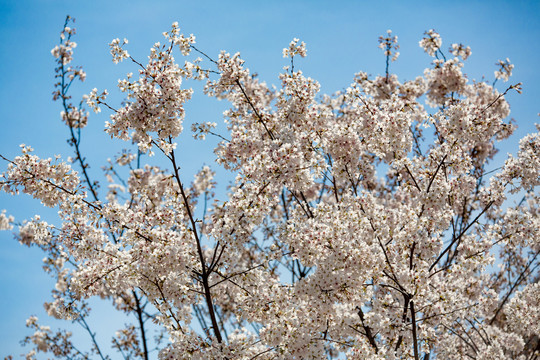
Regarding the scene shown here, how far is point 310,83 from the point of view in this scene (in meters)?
8.02

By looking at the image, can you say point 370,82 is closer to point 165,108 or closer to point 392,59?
point 392,59

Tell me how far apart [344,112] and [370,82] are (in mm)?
1128

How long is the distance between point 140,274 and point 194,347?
140 centimetres

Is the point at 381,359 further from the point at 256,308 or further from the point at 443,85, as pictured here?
the point at 443,85

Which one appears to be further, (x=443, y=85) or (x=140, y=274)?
(x=443, y=85)

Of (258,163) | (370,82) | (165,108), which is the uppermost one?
(370,82)

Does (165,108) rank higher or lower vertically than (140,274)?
higher

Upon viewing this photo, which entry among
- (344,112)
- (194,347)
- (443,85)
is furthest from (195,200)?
(443,85)

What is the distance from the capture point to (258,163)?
6668mm

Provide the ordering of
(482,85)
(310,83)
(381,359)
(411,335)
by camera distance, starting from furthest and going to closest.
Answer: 1. (482,85)
2. (310,83)
3. (411,335)
4. (381,359)

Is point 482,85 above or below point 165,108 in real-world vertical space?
above

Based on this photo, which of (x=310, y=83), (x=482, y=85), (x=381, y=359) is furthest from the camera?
(x=482, y=85)

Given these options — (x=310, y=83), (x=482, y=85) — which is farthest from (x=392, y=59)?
(x=310, y=83)

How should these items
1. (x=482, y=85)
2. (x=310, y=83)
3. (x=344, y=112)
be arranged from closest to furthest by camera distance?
(x=310, y=83) < (x=344, y=112) < (x=482, y=85)
